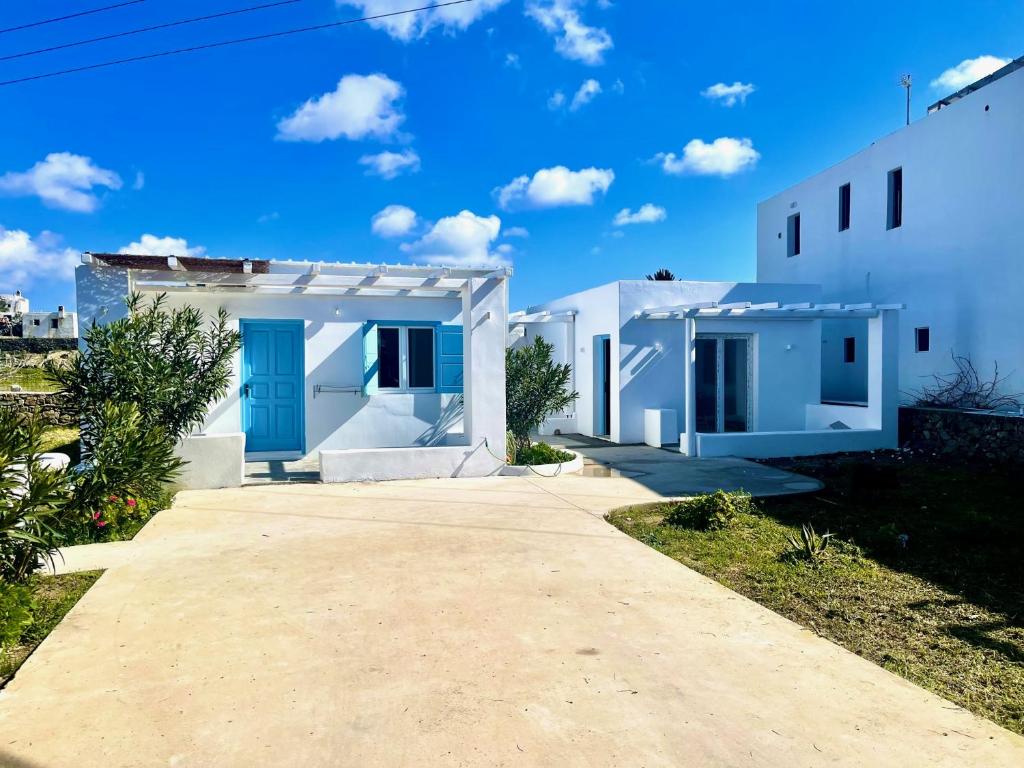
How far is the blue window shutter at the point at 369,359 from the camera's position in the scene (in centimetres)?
1149

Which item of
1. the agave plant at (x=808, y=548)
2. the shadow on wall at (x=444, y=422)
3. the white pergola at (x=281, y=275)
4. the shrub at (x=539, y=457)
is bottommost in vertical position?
the agave plant at (x=808, y=548)

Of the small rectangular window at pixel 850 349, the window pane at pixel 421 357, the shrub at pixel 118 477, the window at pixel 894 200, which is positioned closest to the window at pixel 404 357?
the window pane at pixel 421 357

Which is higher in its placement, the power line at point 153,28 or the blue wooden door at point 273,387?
the power line at point 153,28

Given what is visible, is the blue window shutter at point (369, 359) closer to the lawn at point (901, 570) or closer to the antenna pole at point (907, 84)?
the lawn at point (901, 570)

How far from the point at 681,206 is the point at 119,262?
16.4 m

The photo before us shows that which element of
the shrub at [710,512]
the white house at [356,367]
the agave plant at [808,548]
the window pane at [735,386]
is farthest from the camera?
the window pane at [735,386]

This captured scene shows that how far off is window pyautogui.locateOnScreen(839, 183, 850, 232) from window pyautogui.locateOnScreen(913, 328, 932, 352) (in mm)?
3879

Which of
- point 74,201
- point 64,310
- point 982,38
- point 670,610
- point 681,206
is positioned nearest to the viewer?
point 670,610

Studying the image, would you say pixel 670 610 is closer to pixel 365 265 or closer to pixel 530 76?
pixel 365 265

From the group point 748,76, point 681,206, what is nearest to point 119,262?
point 748,76

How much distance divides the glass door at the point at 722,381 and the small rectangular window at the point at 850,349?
4.05 metres

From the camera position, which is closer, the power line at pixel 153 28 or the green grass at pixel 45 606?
the green grass at pixel 45 606

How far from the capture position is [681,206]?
20.4 metres

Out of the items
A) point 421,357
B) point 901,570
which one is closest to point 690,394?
point 421,357
